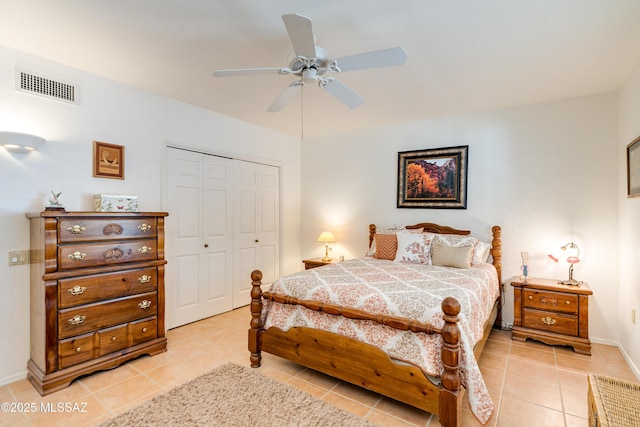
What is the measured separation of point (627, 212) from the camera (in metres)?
2.85

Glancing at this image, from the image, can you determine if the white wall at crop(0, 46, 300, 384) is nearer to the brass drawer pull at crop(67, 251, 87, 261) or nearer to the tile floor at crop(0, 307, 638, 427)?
the brass drawer pull at crop(67, 251, 87, 261)

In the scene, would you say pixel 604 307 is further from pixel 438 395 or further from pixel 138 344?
pixel 138 344

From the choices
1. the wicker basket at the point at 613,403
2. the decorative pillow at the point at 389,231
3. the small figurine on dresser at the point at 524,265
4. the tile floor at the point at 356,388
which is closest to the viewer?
the wicker basket at the point at 613,403

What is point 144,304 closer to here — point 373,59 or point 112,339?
point 112,339

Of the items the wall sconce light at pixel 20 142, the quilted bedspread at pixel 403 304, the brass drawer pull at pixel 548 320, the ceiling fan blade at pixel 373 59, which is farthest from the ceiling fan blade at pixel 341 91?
the brass drawer pull at pixel 548 320

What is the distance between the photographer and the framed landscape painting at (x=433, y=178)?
153 inches

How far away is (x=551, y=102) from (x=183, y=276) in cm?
453

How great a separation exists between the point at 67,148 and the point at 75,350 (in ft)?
5.47

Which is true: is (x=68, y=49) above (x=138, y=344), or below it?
above

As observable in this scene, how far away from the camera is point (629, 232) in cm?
280

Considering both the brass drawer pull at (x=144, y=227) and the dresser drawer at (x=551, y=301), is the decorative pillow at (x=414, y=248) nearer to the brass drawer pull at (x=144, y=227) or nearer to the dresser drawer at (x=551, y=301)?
the dresser drawer at (x=551, y=301)

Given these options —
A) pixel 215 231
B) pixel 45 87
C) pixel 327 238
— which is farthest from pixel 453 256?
pixel 45 87

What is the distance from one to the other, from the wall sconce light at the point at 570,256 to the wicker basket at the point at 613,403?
1.93 m

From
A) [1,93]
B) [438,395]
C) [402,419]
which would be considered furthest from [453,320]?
[1,93]
